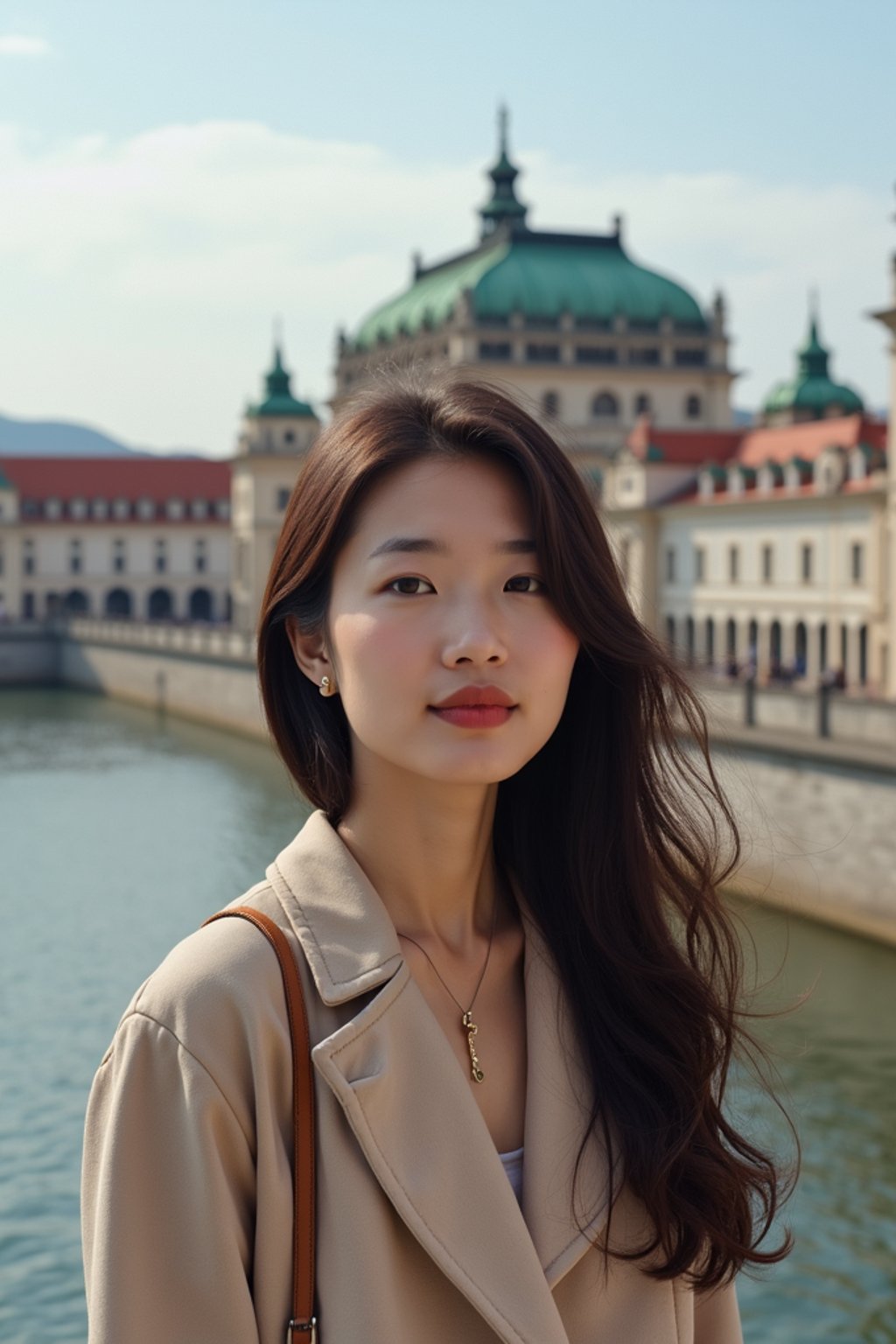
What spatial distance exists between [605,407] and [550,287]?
17.8 feet

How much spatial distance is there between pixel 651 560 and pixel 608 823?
50.0m

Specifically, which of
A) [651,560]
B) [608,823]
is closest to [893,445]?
[651,560]

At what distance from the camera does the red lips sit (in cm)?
204

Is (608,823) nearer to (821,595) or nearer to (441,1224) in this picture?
(441,1224)

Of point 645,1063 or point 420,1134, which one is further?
point 645,1063

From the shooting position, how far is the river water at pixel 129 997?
34.3 feet

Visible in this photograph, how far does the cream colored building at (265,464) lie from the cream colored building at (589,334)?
25.7 feet

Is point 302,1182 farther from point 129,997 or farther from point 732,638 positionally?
point 732,638

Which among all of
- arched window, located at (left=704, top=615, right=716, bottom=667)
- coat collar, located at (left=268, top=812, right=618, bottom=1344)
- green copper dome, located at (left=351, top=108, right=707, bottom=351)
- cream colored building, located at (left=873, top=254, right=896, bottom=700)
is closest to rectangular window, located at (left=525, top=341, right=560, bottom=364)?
green copper dome, located at (left=351, top=108, right=707, bottom=351)

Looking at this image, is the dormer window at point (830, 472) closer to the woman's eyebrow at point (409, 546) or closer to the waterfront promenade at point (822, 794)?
the waterfront promenade at point (822, 794)

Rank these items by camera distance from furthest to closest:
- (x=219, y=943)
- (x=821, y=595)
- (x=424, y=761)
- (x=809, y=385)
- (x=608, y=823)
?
(x=809, y=385) → (x=821, y=595) → (x=608, y=823) → (x=424, y=761) → (x=219, y=943)

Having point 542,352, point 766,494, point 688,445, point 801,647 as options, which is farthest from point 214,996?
point 542,352

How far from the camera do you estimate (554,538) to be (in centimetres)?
211

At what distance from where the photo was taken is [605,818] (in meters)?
2.43
